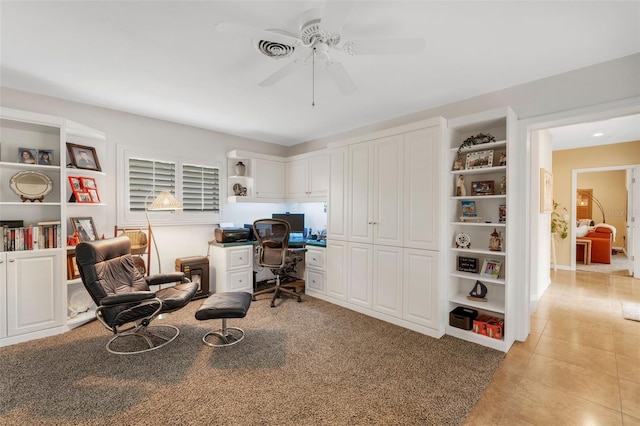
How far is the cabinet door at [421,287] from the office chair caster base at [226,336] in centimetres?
184

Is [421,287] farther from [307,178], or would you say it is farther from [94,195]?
[94,195]

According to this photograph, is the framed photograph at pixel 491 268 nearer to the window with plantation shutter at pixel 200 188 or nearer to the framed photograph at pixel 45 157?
the window with plantation shutter at pixel 200 188

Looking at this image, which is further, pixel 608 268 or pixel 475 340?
pixel 608 268

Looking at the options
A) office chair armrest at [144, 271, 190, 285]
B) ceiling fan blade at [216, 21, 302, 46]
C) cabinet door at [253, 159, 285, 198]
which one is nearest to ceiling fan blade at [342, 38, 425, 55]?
ceiling fan blade at [216, 21, 302, 46]

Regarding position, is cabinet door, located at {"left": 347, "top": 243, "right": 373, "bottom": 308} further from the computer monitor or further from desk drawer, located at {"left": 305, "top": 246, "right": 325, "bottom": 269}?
the computer monitor

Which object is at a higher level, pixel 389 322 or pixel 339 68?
pixel 339 68

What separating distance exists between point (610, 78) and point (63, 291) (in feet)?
18.3

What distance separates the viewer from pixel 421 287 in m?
3.11

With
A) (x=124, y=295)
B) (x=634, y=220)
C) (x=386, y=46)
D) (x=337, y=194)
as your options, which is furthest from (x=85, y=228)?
(x=634, y=220)

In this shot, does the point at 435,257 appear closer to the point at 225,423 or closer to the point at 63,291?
the point at 225,423

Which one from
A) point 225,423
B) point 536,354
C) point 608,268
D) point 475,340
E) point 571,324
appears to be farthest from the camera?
point 608,268

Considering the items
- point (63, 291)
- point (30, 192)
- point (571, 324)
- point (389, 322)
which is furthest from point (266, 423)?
point (571, 324)

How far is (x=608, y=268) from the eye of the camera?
6.09 metres

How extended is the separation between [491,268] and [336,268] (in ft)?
6.16
